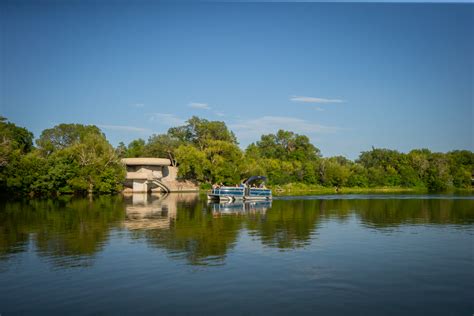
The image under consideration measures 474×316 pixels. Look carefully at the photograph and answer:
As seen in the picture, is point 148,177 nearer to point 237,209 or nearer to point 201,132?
point 201,132

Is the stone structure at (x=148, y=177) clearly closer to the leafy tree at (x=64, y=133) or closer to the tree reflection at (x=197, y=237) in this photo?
the leafy tree at (x=64, y=133)

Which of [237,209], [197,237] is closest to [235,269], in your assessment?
[197,237]

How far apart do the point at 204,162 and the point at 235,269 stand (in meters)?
45.2

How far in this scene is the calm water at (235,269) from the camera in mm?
7637

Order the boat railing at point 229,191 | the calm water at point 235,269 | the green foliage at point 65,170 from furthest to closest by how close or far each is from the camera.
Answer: the green foliage at point 65,170, the boat railing at point 229,191, the calm water at point 235,269

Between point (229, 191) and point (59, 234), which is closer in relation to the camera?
point (59, 234)

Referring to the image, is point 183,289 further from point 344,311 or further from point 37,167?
point 37,167

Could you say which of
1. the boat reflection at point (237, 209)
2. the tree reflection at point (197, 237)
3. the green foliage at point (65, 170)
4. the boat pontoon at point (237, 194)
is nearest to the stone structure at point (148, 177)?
the green foliage at point (65, 170)

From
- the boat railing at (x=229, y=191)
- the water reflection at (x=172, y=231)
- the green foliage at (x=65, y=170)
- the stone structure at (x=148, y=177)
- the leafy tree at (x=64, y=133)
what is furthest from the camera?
the leafy tree at (x=64, y=133)

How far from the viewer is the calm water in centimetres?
764

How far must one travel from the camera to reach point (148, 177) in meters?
52.5

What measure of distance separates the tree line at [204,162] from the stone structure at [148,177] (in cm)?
216

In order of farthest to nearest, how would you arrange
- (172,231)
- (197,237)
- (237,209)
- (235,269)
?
(237,209) → (172,231) → (197,237) → (235,269)

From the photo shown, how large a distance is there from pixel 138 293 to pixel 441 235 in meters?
12.4
